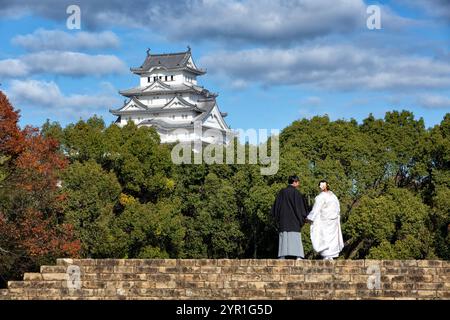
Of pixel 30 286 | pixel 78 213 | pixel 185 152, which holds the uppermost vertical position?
pixel 185 152

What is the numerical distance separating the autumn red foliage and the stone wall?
15304 millimetres

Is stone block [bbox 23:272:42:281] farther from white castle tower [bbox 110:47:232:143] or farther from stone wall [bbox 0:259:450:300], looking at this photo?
white castle tower [bbox 110:47:232:143]

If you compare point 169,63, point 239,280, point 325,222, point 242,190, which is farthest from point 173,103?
point 239,280

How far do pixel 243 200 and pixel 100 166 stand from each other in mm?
7233

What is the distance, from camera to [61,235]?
3706cm

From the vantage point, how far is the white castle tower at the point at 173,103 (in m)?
78.9

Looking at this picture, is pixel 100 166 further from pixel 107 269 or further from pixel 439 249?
pixel 107 269

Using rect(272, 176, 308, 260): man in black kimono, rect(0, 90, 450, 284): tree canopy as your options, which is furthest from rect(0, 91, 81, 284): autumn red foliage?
rect(272, 176, 308, 260): man in black kimono

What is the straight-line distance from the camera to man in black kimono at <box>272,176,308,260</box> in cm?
1917

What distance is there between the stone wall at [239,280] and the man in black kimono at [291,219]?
826 millimetres

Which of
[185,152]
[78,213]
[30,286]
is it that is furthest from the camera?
[185,152]

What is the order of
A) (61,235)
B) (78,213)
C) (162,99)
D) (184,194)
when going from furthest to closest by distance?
(162,99)
(184,194)
(78,213)
(61,235)

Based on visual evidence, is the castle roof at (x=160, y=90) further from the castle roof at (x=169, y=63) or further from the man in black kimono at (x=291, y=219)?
the man in black kimono at (x=291, y=219)

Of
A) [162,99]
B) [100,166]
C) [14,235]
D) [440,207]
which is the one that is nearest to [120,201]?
[100,166]
